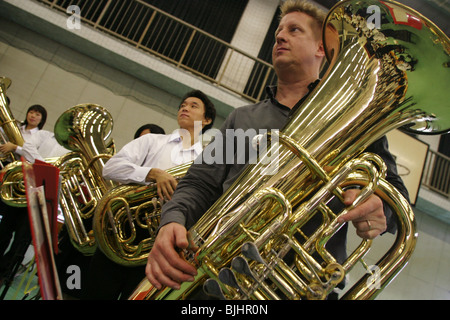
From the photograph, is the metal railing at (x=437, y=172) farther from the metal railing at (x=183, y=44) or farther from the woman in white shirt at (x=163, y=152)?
the woman in white shirt at (x=163, y=152)

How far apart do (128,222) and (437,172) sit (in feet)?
22.4

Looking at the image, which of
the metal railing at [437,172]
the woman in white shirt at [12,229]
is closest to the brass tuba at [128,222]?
the woman in white shirt at [12,229]

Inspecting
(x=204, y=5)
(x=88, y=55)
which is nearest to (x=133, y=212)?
(x=88, y=55)

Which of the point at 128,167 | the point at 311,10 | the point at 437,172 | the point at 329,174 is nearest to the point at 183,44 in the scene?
the point at 128,167

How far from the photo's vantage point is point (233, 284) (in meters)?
0.58

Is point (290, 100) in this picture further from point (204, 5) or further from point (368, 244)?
point (204, 5)

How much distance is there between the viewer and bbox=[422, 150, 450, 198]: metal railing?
5.96 meters

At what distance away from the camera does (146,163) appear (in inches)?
67.1

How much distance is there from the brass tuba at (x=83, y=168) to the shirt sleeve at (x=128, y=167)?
0.23 meters

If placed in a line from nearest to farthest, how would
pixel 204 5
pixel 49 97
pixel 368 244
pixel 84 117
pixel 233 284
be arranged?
pixel 233 284
pixel 368 244
pixel 84 117
pixel 49 97
pixel 204 5

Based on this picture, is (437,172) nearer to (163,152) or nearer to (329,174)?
(163,152)

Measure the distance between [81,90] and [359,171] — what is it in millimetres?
4874

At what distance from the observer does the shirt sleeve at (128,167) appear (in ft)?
4.65

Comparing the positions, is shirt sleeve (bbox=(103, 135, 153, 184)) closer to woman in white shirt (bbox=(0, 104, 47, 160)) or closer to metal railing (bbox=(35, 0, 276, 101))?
woman in white shirt (bbox=(0, 104, 47, 160))
